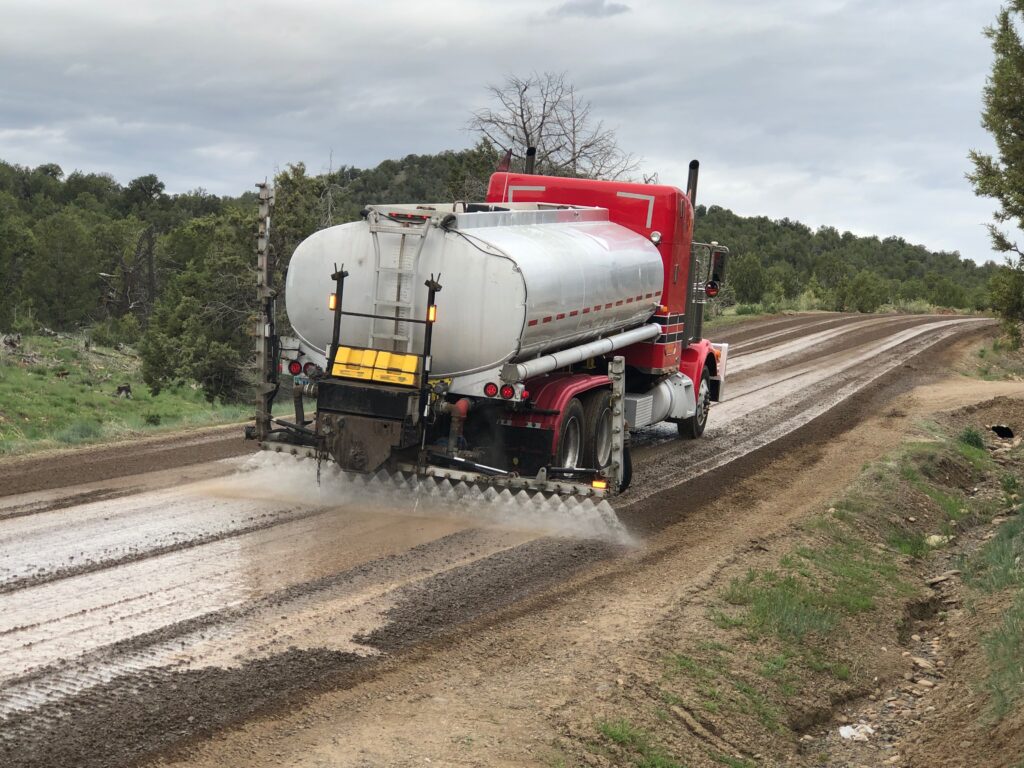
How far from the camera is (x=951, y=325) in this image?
43031 mm

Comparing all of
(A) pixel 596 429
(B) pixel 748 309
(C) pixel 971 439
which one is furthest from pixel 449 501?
(B) pixel 748 309

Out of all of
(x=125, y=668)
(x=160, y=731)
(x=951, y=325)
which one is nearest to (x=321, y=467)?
(x=125, y=668)

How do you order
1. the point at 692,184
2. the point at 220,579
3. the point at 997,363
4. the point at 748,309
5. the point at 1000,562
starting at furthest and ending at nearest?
the point at 748,309 → the point at 997,363 → the point at 692,184 → the point at 1000,562 → the point at 220,579

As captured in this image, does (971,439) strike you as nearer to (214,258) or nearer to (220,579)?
(220,579)

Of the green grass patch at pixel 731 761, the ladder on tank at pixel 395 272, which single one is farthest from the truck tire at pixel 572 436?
the green grass patch at pixel 731 761

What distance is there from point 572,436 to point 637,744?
240 inches

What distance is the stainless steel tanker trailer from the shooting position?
35.2ft

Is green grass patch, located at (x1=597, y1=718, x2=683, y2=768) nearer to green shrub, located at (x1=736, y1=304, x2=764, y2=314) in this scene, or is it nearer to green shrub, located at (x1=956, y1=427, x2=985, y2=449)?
green shrub, located at (x1=956, y1=427, x2=985, y2=449)

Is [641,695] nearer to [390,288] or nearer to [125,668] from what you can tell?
[125,668]

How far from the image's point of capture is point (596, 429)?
12977 millimetres

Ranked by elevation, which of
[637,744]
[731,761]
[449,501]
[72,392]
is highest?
[449,501]

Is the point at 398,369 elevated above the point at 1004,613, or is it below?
above

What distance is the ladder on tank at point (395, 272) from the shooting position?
Answer: 35.7 feet

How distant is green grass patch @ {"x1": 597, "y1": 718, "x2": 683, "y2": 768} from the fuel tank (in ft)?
15.2
